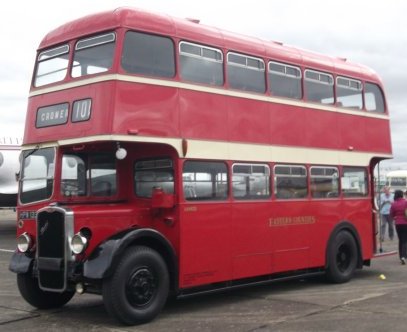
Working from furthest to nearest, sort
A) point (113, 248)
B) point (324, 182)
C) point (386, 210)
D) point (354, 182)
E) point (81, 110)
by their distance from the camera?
point (386, 210)
point (354, 182)
point (324, 182)
point (81, 110)
point (113, 248)

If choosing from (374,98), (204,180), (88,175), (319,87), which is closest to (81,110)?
(88,175)

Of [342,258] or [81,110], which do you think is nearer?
[81,110]

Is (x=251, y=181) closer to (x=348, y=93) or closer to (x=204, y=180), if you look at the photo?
(x=204, y=180)

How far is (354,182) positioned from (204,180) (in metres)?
4.16

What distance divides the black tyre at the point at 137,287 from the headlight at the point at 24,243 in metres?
1.58

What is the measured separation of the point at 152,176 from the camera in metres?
8.88

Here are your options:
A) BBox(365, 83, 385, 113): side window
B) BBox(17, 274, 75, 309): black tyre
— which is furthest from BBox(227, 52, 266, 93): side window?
BBox(17, 274, 75, 309): black tyre

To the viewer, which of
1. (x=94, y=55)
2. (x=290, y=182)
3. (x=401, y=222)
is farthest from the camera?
(x=401, y=222)

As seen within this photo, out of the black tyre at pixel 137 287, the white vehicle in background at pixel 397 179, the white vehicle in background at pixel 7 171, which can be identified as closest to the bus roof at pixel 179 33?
the black tyre at pixel 137 287

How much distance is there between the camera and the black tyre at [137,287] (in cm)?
755

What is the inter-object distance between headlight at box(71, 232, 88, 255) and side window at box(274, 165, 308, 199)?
373cm

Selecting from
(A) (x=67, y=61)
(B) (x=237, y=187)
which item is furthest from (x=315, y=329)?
(A) (x=67, y=61)

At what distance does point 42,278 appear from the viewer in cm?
809

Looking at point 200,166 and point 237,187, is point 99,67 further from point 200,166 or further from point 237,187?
point 237,187
